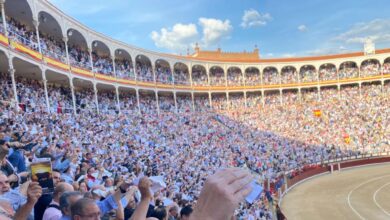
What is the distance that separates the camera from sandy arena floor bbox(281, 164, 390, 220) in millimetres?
17875

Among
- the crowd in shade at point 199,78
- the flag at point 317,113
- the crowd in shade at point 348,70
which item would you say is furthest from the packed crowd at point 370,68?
the crowd in shade at point 199,78

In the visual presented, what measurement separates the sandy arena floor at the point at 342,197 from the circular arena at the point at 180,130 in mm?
104

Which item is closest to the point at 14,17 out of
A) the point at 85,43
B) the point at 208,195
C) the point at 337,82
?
the point at 85,43

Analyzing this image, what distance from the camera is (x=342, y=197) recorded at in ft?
68.9

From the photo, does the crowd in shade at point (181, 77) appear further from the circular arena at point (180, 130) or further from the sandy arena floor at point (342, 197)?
the sandy arena floor at point (342, 197)

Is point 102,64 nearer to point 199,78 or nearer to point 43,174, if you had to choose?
point 199,78

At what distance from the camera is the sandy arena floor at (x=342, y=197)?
17875 millimetres

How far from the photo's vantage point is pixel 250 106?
140 ft

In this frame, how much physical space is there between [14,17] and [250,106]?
28.7 m

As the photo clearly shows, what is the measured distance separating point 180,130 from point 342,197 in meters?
12.5

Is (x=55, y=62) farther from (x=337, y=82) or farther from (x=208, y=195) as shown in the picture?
(x=337, y=82)

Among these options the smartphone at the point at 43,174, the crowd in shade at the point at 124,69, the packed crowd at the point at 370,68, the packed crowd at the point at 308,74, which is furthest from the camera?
the packed crowd at the point at 308,74

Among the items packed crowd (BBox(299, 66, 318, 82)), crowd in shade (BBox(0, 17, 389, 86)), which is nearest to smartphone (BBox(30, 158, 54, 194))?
crowd in shade (BBox(0, 17, 389, 86))

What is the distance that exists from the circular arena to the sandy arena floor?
10cm
